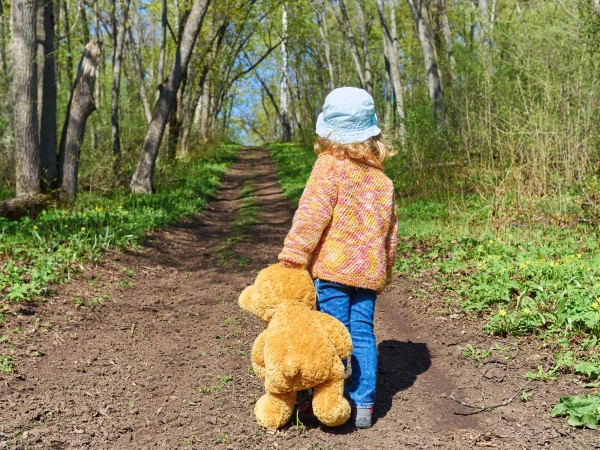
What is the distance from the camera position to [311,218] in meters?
3.17

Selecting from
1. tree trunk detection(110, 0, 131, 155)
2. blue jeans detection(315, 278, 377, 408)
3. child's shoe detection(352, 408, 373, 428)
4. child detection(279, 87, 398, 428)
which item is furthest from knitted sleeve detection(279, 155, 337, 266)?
tree trunk detection(110, 0, 131, 155)

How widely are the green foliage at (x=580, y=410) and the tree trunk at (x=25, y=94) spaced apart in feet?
26.4

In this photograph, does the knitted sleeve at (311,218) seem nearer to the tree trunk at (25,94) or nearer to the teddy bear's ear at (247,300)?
the teddy bear's ear at (247,300)

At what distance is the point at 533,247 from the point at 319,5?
70.7 ft

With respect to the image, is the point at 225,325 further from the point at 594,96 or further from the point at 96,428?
the point at 594,96

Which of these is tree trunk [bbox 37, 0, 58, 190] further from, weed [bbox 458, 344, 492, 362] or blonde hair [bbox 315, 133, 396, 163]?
weed [bbox 458, 344, 492, 362]

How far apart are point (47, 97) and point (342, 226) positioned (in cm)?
815

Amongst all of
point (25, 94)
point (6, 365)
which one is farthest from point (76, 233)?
point (6, 365)

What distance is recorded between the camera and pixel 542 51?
9.42 metres

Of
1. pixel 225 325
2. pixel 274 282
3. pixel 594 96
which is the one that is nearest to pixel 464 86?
pixel 594 96

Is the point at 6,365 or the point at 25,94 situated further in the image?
the point at 25,94

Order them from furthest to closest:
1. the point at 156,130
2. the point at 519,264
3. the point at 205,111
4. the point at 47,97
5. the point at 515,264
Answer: the point at 205,111 < the point at 156,130 < the point at 47,97 < the point at 515,264 < the point at 519,264

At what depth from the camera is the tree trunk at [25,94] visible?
8250mm

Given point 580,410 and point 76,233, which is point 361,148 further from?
point 76,233
